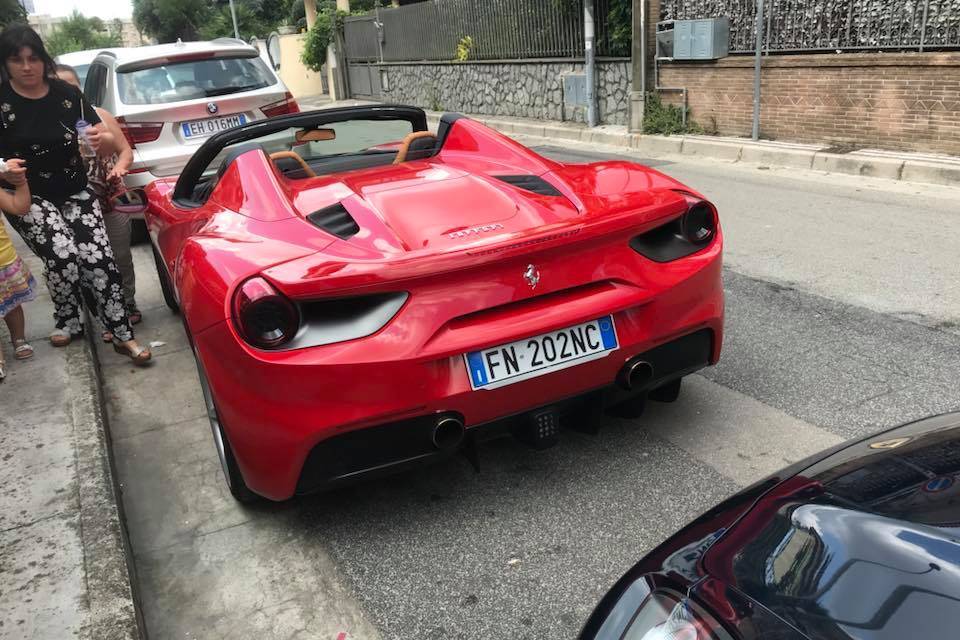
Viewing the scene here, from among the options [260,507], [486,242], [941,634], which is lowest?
[260,507]

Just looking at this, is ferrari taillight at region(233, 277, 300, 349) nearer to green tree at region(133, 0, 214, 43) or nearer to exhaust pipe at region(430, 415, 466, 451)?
exhaust pipe at region(430, 415, 466, 451)

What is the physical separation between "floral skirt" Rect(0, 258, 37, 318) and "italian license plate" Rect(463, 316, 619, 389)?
311 cm

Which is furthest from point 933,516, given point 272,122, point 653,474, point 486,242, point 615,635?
point 272,122

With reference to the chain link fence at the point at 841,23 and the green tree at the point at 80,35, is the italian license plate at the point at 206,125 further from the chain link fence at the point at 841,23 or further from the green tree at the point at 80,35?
the green tree at the point at 80,35

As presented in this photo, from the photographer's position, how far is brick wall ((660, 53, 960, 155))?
8.78 m

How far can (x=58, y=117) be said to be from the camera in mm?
4242

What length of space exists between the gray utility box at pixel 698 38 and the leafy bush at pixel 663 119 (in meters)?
0.71

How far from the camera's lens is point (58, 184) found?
4.32 metres

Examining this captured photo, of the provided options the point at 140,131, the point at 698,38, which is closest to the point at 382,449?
the point at 140,131

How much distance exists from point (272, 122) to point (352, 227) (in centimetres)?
121

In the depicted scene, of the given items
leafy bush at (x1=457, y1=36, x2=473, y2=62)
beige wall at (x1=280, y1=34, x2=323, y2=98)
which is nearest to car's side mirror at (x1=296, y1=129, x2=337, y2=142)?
leafy bush at (x1=457, y1=36, x2=473, y2=62)

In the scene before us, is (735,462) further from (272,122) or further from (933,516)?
(272,122)

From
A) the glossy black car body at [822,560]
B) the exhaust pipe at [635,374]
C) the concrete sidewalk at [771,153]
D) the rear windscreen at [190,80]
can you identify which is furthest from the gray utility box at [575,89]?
the glossy black car body at [822,560]

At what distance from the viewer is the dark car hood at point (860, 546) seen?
46.3 inches
